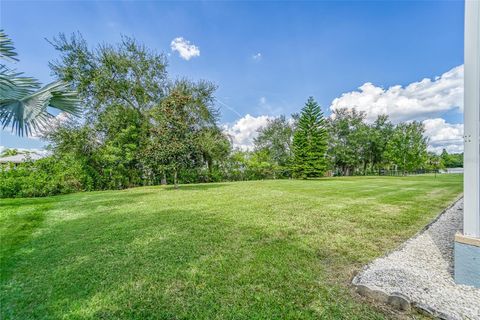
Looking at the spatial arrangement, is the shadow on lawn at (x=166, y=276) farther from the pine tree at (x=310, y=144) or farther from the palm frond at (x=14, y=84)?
the pine tree at (x=310, y=144)

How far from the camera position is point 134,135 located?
14.1 metres

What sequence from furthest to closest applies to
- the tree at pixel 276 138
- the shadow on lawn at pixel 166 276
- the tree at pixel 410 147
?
the tree at pixel 276 138
the tree at pixel 410 147
the shadow on lawn at pixel 166 276

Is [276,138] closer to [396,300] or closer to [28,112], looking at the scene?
[28,112]

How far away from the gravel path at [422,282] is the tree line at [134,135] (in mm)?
7923

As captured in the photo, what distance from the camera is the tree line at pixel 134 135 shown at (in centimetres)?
1086

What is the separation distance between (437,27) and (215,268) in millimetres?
6817

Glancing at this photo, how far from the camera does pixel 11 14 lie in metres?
5.75

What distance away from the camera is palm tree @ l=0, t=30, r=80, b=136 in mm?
3023

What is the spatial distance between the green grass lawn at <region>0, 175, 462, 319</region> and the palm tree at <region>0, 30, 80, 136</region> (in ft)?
6.02

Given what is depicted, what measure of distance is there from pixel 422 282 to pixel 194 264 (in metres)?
2.32

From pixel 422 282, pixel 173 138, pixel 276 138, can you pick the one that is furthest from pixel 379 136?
pixel 422 282

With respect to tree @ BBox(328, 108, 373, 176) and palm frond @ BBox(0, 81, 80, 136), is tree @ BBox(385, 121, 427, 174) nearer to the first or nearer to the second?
tree @ BBox(328, 108, 373, 176)

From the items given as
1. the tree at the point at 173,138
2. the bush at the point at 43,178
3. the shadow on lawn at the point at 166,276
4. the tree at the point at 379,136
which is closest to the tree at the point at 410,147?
the tree at the point at 379,136

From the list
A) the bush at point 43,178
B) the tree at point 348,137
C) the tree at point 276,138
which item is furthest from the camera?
the tree at point 348,137
